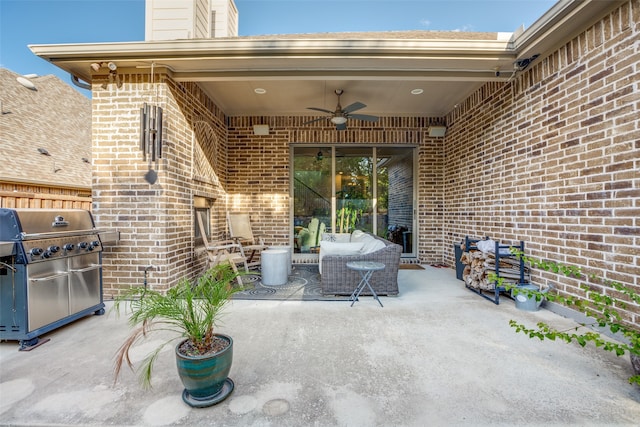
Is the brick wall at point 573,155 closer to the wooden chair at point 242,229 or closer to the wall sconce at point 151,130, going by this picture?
the wooden chair at point 242,229

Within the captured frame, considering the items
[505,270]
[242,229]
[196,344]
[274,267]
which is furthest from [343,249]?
[242,229]

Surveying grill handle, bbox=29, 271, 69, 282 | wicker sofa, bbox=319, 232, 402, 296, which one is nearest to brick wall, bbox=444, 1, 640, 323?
wicker sofa, bbox=319, 232, 402, 296

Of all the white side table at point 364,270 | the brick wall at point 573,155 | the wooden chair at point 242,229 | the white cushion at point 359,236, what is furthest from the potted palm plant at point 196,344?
the wooden chair at point 242,229

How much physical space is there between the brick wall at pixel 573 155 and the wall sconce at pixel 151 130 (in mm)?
4407

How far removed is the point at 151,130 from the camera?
3281 millimetres

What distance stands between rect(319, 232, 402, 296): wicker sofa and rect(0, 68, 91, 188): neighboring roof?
6235mm

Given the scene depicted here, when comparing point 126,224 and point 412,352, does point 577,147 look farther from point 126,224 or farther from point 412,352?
point 126,224

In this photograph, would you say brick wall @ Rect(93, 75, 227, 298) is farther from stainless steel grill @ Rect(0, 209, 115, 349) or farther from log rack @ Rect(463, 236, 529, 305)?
log rack @ Rect(463, 236, 529, 305)

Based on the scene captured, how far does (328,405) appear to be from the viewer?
1557 mm

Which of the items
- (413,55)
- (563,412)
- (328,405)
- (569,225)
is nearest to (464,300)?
(569,225)

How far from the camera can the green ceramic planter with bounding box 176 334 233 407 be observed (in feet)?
4.80

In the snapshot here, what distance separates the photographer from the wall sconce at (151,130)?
10.8 ft

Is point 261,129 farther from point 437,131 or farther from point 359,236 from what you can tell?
point 437,131

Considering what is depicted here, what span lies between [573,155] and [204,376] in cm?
363
